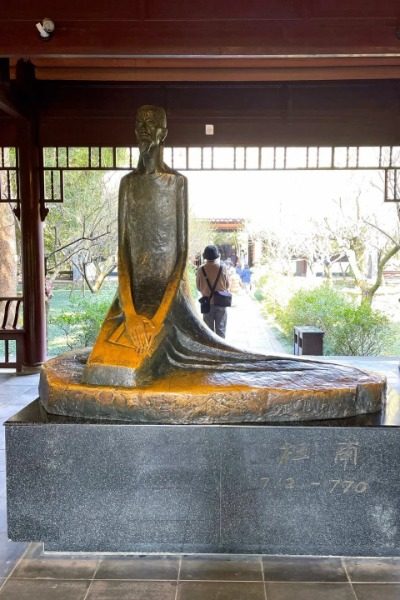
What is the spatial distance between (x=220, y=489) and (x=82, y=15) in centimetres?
328

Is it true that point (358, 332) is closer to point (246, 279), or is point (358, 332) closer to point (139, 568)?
point (139, 568)

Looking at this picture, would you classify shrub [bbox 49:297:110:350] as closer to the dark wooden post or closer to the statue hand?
the dark wooden post

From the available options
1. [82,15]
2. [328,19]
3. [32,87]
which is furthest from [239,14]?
[32,87]

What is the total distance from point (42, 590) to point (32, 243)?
4.24 meters

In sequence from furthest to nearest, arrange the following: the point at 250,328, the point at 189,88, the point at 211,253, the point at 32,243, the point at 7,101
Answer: the point at 250,328
the point at 32,243
the point at 189,88
the point at 211,253
the point at 7,101

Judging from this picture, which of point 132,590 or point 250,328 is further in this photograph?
point 250,328

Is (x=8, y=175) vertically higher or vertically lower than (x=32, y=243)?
higher

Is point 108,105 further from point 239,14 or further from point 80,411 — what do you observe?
point 80,411

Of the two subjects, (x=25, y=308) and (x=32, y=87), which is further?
(x=25, y=308)

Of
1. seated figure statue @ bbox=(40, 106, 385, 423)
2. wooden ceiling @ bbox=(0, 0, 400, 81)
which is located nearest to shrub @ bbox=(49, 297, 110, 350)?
wooden ceiling @ bbox=(0, 0, 400, 81)

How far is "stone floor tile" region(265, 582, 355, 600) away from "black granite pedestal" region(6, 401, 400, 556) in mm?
192

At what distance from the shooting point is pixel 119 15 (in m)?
3.87

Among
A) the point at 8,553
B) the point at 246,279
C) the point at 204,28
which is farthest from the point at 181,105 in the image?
the point at 246,279

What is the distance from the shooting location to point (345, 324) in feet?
25.3
